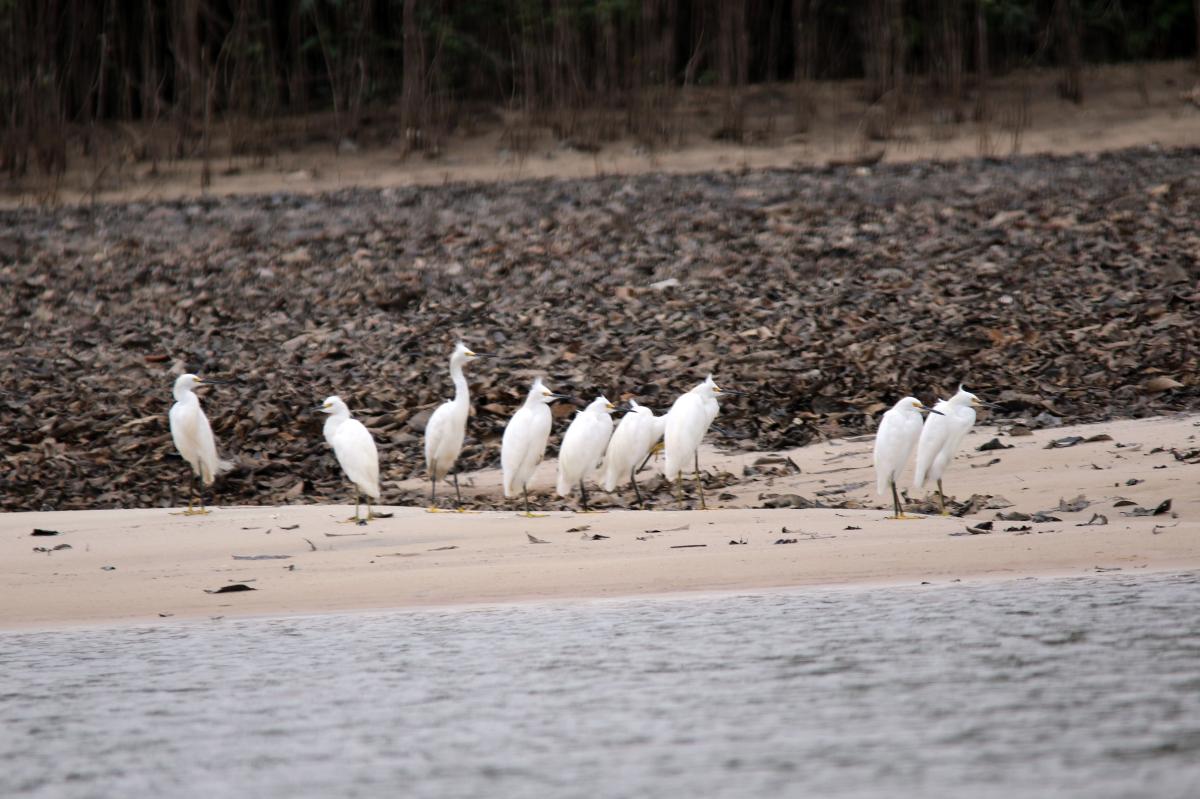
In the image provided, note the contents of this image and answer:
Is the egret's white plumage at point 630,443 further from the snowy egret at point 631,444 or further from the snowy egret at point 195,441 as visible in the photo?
the snowy egret at point 195,441

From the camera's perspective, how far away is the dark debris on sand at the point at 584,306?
1133 centimetres

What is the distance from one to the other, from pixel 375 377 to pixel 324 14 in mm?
14021

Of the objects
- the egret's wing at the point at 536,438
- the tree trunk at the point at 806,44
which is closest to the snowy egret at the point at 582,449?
the egret's wing at the point at 536,438

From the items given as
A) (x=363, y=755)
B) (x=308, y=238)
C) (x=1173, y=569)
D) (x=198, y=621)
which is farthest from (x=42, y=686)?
(x=308, y=238)

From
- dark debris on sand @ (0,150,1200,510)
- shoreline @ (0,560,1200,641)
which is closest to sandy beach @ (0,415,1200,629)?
shoreline @ (0,560,1200,641)

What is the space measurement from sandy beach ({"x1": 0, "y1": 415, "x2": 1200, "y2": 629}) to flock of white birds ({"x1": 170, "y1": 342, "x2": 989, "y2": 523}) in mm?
360

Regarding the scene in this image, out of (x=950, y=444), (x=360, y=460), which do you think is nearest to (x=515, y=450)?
(x=360, y=460)

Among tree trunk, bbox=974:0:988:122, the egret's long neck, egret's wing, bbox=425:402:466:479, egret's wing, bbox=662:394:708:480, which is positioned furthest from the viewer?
tree trunk, bbox=974:0:988:122

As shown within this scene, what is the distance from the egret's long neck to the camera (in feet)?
34.2

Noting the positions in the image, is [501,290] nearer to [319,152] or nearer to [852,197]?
[852,197]

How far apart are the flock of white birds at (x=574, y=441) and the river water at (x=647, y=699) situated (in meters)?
2.21

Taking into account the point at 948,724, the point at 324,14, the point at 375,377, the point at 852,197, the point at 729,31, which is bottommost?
the point at 948,724

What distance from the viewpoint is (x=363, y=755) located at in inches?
193

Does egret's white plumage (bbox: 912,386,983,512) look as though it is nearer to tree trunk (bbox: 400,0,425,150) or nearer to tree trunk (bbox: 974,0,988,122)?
tree trunk (bbox: 974,0,988,122)
